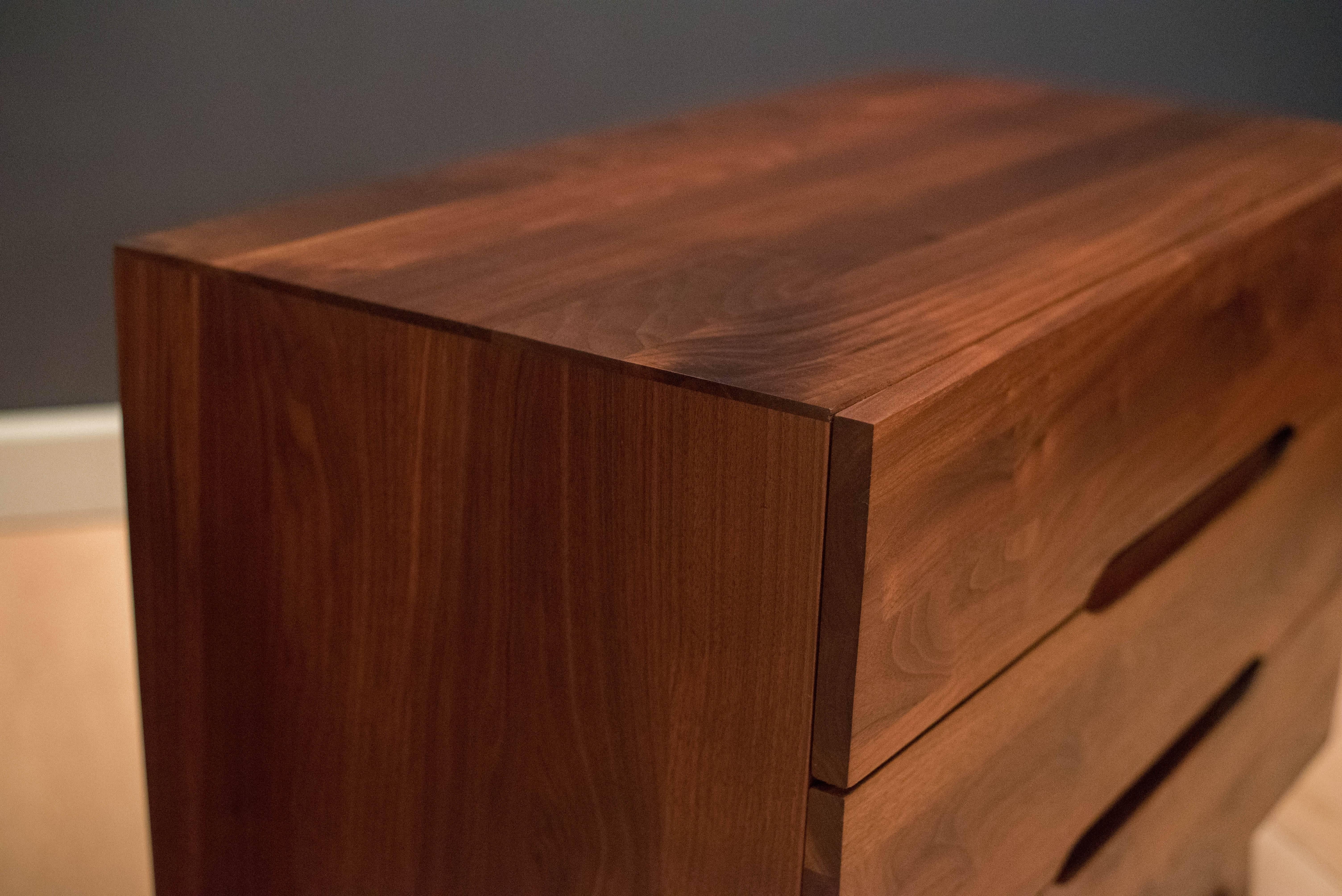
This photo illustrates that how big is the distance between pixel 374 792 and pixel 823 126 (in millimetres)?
Answer: 478

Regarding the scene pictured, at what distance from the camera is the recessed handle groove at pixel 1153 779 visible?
71 centimetres

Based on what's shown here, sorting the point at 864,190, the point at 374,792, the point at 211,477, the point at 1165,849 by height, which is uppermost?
the point at 864,190

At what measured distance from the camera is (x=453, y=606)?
55 centimetres

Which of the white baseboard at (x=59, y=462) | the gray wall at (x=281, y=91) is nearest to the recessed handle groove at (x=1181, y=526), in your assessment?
the gray wall at (x=281, y=91)

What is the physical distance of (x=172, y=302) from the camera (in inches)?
22.8

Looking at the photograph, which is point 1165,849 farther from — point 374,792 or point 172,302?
point 172,302

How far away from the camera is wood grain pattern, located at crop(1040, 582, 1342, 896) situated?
76 cm

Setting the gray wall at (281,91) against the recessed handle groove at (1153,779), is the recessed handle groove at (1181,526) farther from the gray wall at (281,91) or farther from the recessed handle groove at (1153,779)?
the gray wall at (281,91)

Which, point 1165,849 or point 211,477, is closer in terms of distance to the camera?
point 211,477

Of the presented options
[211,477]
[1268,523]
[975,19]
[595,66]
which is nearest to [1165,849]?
[1268,523]

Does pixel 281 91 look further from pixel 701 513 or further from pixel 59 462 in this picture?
pixel 701 513

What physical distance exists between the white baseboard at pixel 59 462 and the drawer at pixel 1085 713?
1036mm

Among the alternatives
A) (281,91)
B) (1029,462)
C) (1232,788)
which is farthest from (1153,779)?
(281,91)

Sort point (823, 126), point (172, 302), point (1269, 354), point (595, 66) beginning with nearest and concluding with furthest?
1. point (172, 302)
2. point (1269, 354)
3. point (823, 126)
4. point (595, 66)
